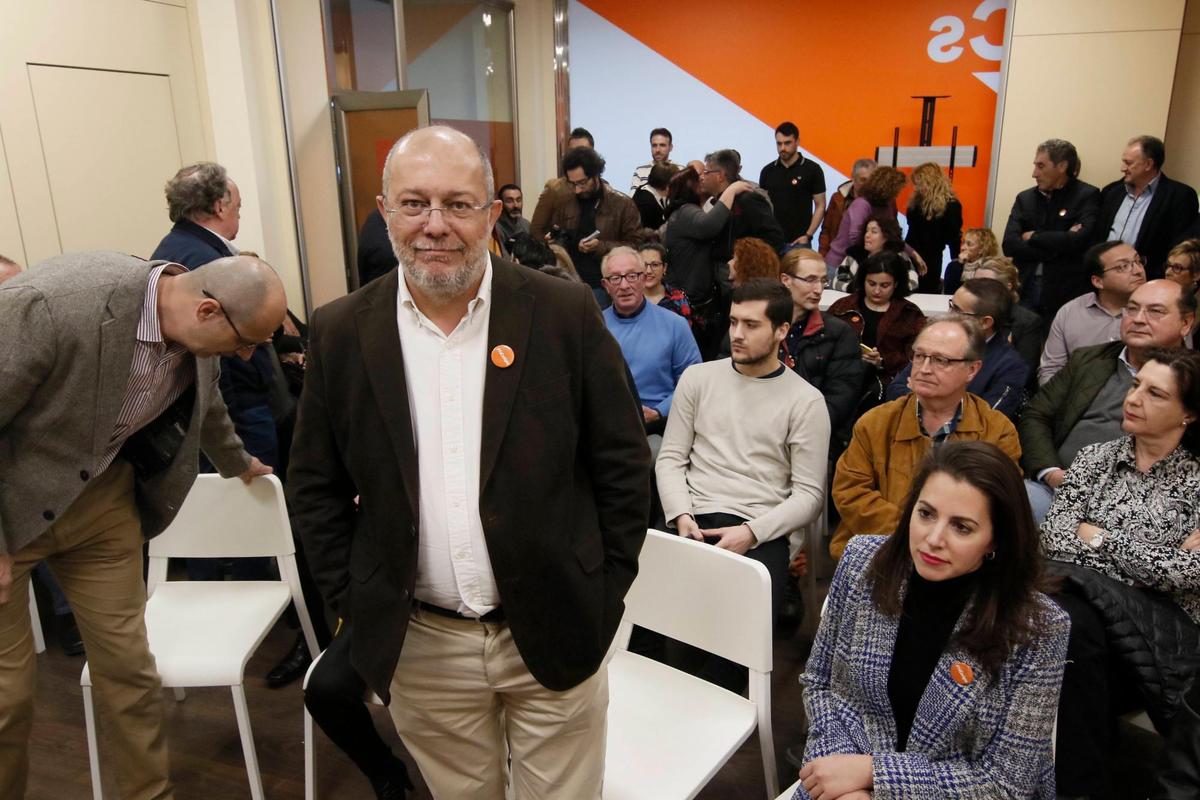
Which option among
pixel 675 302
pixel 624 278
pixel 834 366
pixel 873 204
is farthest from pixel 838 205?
pixel 624 278

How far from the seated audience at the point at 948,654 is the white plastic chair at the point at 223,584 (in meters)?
1.54

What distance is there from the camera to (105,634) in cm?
203

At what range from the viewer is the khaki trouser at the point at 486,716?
1.53 meters

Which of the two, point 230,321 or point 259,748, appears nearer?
point 230,321

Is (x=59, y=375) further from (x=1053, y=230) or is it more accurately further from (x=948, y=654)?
(x=1053, y=230)

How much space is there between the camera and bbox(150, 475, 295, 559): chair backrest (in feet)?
7.93

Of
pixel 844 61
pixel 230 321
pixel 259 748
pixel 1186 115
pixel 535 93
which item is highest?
pixel 844 61

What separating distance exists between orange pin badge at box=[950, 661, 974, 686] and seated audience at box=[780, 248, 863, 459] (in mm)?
1742

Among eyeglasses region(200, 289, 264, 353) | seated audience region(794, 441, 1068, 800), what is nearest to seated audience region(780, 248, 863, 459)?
seated audience region(794, 441, 1068, 800)

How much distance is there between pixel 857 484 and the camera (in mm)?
2609

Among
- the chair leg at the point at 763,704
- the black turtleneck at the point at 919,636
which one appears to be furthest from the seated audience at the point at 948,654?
the chair leg at the point at 763,704

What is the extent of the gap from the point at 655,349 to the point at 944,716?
207 centimetres

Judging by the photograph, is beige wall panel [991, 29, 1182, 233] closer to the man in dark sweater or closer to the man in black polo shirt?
the man in dark sweater

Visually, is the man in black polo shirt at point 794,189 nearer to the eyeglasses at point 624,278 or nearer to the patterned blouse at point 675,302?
the patterned blouse at point 675,302
